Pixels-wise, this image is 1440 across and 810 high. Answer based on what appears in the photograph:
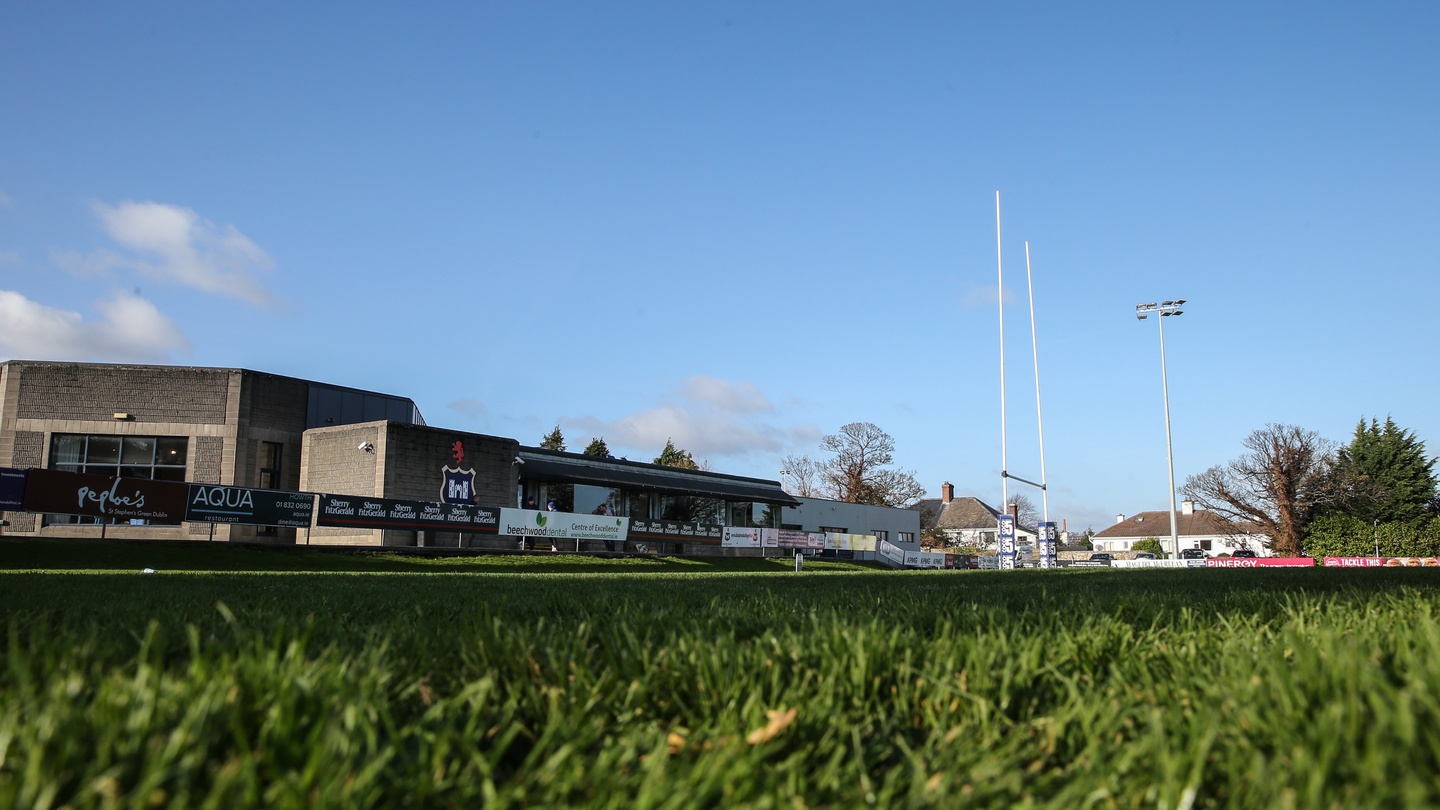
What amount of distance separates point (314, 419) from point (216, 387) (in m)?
4.29

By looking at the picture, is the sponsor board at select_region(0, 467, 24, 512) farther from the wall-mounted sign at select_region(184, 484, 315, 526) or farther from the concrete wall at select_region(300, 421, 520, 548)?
the concrete wall at select_region(300, 421, 520, 548)

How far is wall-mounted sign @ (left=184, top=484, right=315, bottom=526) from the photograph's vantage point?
84.7 ft

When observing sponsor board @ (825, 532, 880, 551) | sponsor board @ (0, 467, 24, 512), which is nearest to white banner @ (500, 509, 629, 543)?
sponsor board @ (825, 532, 880, 551)

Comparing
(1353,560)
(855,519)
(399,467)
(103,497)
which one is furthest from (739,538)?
(1353,560)

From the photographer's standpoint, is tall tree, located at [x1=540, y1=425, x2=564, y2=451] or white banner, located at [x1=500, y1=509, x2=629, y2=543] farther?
tall tree, located at [x1=540, y1=425, x2=564, y2=451]

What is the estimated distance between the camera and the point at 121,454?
Result: 35219 mm

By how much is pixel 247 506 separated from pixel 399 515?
4.74 meters

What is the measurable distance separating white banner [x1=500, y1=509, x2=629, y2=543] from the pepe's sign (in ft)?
35.3

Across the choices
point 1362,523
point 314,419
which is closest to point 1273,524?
point 1362,523

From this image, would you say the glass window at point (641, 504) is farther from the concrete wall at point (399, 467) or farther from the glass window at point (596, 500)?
the concrete wall at point (399, 467)

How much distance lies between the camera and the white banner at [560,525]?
109 ft

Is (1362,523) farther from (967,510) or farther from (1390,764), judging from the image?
(1390,764)

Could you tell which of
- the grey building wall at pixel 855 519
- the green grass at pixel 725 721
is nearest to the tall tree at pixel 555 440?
the grey building wall at pixel 855 519

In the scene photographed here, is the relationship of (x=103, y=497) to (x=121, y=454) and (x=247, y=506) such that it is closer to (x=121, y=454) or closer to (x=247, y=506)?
(x=247, y=506)
